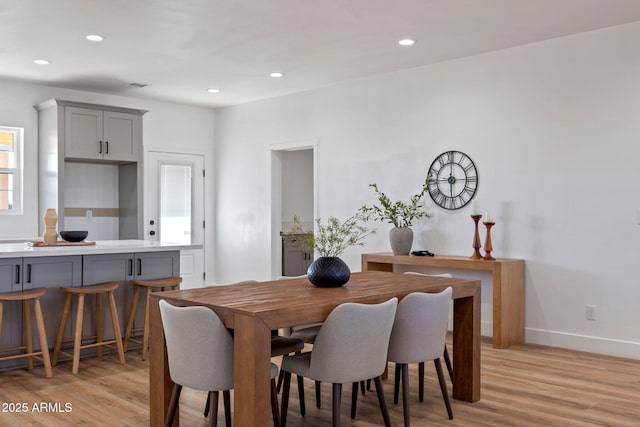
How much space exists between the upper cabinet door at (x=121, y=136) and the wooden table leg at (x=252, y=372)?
5031mm

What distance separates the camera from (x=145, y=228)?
7898 millimetres

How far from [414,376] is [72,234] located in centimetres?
318

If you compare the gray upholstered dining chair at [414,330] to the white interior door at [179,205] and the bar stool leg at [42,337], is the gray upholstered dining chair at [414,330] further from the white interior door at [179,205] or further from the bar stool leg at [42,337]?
the white interior door at [179,205]

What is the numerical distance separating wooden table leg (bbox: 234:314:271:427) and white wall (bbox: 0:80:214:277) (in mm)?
5258

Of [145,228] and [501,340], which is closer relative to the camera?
[501,340]

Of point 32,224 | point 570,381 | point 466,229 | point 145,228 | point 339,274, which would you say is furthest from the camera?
point 145,228

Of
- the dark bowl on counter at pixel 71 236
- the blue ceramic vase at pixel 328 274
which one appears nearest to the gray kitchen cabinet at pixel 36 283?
the dark bowl on counter at pixel 71 236

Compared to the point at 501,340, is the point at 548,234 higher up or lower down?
higher up

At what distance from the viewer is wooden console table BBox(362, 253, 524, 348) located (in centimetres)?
502

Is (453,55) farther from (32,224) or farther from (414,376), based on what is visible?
(32,224)

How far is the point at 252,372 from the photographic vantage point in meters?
2.51

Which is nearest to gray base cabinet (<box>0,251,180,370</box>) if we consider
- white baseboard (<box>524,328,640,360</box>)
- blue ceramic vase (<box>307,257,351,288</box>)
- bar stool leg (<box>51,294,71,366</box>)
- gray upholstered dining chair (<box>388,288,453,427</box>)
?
bar stool leg (<box>51,294,71,366</box>)

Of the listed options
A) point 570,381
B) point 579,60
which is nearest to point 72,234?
point 570,381

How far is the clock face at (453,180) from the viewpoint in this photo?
5.73 meters
